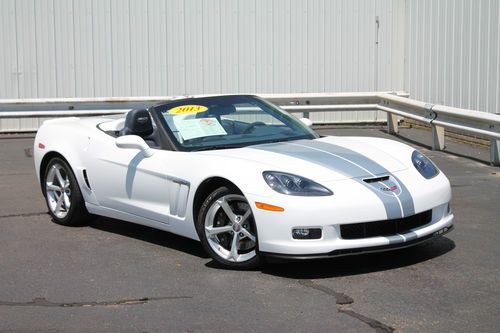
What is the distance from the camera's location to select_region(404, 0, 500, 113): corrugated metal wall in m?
12.7

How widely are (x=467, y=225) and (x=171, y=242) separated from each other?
108 inches

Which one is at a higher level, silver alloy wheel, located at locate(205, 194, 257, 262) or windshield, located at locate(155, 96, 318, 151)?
windshield, located at locate(155, 96, 318, 151)

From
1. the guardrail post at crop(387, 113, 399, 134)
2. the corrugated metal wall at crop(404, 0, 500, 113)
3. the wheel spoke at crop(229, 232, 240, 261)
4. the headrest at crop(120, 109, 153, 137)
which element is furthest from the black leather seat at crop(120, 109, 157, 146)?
the guardrail post at crop(387, 113, 399, 134)

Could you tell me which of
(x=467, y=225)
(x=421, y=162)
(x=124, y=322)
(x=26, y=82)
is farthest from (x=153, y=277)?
(x=26, y=82)

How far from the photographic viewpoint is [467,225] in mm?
7336

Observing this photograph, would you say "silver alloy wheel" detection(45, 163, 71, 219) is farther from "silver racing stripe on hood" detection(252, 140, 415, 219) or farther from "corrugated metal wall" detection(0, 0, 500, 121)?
"corrugated metal wall" detection(0, 0, 500, 121)

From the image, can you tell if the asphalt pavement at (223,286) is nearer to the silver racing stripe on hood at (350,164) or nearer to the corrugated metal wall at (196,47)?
the silver racing stripe on hood at (350,164)

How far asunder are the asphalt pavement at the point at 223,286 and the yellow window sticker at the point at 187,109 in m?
1.15

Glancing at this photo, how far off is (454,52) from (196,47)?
4971 millimetres

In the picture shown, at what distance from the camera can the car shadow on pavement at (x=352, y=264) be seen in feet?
19.1

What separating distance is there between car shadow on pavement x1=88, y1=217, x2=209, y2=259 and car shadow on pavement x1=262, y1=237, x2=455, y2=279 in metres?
0.78

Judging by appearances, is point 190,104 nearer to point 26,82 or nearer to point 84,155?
point 84,155

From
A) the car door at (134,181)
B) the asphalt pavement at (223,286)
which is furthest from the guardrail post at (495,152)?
the car door at (134,181)

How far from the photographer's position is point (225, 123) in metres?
6.94
